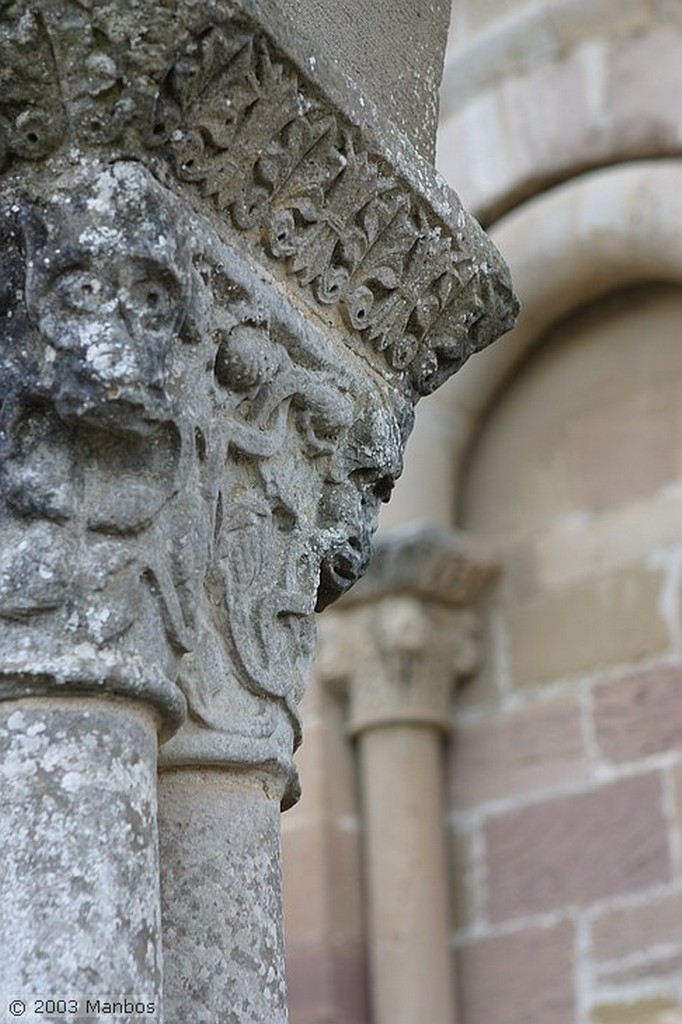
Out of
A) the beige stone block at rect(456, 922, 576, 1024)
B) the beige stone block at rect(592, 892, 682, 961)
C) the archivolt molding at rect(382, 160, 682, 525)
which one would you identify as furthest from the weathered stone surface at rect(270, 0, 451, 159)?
the beige stone block at rect(456, 922, 576, 1024)

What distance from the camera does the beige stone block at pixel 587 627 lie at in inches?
163

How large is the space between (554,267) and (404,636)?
88 centimetres

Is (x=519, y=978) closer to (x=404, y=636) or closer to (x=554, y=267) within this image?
(x=404, y=636)

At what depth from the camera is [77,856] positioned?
4.91ft

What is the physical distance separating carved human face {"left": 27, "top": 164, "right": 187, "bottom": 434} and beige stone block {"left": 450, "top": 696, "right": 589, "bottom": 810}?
2.65 metres

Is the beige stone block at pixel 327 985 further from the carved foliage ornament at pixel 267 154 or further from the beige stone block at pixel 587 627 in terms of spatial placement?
the carved foliage ornament at pixel 267 154

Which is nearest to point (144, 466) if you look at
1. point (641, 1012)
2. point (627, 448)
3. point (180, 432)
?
point (180, 432)

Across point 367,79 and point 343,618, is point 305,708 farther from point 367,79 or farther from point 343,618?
point 367,79

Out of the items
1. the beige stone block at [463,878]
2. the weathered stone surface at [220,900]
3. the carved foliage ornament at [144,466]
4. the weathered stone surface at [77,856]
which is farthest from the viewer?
the beige stone block at [463,878]

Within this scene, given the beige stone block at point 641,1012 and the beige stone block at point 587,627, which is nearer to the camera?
the beige stone block at point 641,1012

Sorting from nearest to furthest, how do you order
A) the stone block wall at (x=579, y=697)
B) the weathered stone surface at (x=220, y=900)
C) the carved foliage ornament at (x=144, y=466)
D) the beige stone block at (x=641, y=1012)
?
1. the carved foliage ornament at (x=144, y=466)
2. the weathered stone surface at (x=220, y=900)
3. the beige stone block at (x=641, y=1012)
4. the stone block wall at (x=579, y=697)

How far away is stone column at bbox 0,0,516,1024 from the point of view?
61.3 inches

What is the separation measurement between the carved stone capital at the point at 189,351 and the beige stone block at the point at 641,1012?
2.12 m

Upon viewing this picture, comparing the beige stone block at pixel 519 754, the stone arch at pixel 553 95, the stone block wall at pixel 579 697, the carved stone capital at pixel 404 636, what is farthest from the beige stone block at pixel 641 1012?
the stone arch at pixel 553 95
